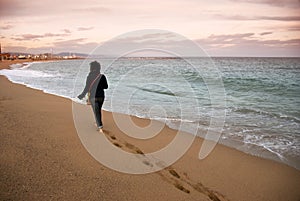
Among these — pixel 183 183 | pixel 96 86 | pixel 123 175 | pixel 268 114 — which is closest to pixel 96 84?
pixel 96 86

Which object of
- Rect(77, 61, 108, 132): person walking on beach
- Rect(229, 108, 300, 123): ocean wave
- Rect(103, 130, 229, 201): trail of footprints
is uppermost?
Rect(77, 61, 108, 132): person walking on beach

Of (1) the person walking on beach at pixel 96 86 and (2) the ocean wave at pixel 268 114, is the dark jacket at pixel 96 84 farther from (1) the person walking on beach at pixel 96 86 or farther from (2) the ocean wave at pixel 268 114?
(2) the ocean wave at pixel 268 114

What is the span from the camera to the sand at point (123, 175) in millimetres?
3953

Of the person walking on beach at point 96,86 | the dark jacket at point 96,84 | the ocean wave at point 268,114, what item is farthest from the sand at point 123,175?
the ocean wave at point 268,114

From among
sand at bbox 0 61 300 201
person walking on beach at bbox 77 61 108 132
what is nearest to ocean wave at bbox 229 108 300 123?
sand at bbox 0 61 300 201

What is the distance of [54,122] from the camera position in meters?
7.83

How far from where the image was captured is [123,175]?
4590 millimetres

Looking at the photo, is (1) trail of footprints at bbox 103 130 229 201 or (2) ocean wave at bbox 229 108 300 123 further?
(2) ocean wave at bbox 229 108 300 123

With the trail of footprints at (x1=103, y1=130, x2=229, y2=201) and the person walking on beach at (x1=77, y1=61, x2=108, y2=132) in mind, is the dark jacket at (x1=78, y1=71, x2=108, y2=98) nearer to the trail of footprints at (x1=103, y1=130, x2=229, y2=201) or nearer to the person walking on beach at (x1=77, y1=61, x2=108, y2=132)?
the person walking on beach at (x1=77, y1=61, x2=108, y2=132)

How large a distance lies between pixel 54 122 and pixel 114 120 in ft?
6.58

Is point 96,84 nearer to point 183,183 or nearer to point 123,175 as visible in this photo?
point 123,175

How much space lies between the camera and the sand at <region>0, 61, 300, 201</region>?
395 cm

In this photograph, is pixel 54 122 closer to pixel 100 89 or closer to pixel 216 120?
pixel 100 89

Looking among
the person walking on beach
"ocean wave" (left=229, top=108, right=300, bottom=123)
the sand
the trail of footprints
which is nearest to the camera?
the sand
